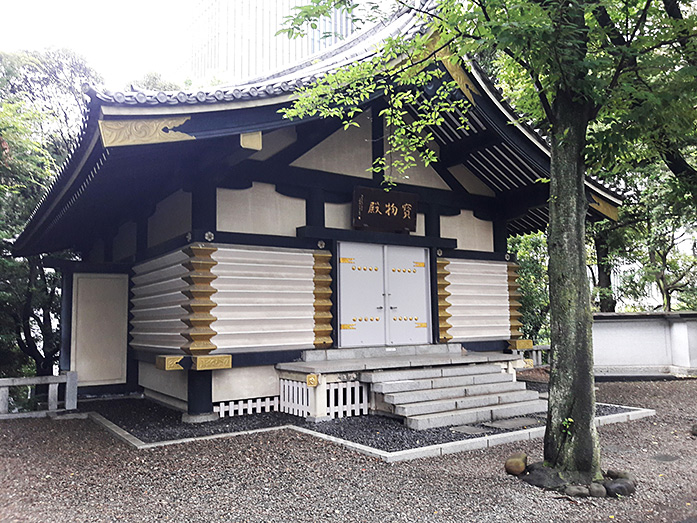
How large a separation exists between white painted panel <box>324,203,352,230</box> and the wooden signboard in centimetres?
17

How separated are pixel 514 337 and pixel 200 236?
6.73 metres

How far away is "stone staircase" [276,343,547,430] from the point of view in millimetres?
7555

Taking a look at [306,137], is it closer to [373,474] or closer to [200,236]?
[200,236]

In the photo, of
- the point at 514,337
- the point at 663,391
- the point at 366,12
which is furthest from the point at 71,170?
the point at 663,391

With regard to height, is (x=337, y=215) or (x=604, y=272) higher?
(x=337, y=215)

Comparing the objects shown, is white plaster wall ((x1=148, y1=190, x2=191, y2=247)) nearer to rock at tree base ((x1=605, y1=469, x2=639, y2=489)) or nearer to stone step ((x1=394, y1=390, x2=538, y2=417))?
stone step ((x1=394, y1=390, x2=538, y2=417))

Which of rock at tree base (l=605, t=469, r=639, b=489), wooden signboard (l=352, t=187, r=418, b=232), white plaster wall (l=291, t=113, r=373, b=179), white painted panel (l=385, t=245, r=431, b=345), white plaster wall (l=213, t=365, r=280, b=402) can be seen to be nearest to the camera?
rock at tree base (l=605, t=469, r=639, b=489)

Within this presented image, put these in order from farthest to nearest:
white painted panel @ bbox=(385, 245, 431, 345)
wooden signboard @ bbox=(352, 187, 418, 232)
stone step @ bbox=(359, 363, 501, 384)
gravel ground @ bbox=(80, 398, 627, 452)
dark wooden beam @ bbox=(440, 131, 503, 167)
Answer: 1. dark wooden beam @ bbox=(440, 131, 503, 167)
2. white painted panel @ bbox=(385, 245, 431, 345)
3. wooden signboard @ bbox=(352, 187, 418, 232)
4. stone step @ bbox=(359, 363, 501, 384)
5. gravel ground @ bbox=(80, 398, 627, 452)

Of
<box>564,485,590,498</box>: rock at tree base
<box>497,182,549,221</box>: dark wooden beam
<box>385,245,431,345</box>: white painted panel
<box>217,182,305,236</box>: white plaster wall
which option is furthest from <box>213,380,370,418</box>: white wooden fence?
<box>497,182,549,221</box>: dark wooden beam

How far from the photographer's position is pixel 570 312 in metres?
5.11

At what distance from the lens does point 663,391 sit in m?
10.8

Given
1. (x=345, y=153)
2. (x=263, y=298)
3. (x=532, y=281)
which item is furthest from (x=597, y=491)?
(x=532, y=281)

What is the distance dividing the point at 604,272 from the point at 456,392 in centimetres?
927

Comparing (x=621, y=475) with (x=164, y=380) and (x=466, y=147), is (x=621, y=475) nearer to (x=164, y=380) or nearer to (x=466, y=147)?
(x=466, y=147)
